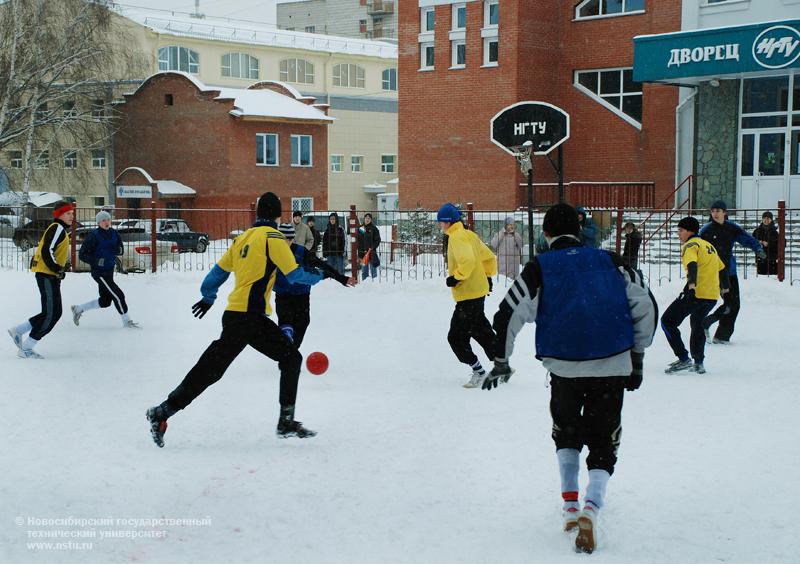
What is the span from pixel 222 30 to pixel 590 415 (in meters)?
54.3

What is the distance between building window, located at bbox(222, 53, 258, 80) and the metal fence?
30.8 metres

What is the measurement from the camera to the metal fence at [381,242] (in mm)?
19625

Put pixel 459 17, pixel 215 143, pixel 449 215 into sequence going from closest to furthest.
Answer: pixel 449 215 < pixel 459 17 < pixel 215 143

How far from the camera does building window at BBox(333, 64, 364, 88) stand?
5806cm

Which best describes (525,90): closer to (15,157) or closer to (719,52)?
(719,52)

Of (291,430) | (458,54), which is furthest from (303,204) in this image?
(291,430)

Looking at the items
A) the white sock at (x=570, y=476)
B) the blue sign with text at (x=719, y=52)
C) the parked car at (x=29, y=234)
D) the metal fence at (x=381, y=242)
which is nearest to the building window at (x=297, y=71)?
the metal fence at (x=381, y=242)

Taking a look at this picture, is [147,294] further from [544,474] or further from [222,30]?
[222,30]

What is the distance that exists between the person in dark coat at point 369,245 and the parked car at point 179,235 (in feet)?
11.7

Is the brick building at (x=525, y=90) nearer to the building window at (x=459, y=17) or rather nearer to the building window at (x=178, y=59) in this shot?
the building window at (x=459, y=17)

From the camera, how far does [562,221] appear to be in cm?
530

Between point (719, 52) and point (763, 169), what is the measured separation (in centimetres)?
365

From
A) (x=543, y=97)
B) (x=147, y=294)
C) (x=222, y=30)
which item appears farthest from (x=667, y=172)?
(x=222, y=30)

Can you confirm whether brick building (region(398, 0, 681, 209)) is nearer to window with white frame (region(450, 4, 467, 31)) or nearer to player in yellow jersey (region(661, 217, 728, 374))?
window with white frame (region(450, 4, 467, 31))
